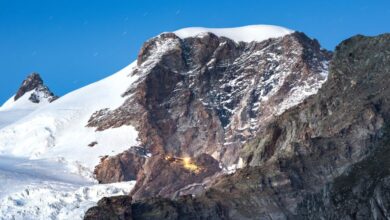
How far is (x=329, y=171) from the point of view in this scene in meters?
102

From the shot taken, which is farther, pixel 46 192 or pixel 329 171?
pixel 46 192

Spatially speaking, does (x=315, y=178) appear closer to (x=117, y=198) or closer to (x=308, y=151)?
(x=308, y=151)

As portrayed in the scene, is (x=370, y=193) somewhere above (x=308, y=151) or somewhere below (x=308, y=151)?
below

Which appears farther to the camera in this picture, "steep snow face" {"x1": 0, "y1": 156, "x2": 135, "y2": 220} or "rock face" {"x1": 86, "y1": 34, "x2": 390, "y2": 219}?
"steep snow face" {"x1": 0, "y1": 156, "x2": 135, "y2": 220}

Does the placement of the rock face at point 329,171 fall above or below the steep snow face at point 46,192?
below

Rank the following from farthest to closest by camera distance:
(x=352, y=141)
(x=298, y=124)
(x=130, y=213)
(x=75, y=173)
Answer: (x=75, y=173)
(x=298, y=124)
(x=352, y=141)
(x=130, y=213)

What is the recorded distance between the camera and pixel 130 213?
96.1 m

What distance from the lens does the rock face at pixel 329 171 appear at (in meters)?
95.1

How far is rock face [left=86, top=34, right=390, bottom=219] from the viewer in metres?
95.1

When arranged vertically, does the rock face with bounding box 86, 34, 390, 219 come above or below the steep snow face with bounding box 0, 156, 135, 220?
below

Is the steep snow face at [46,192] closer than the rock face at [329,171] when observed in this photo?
No

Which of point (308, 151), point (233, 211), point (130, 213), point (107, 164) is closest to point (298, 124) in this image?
point (308, 151)

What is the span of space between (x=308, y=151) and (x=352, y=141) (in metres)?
4.80

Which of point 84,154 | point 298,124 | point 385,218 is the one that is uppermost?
point 84,154
